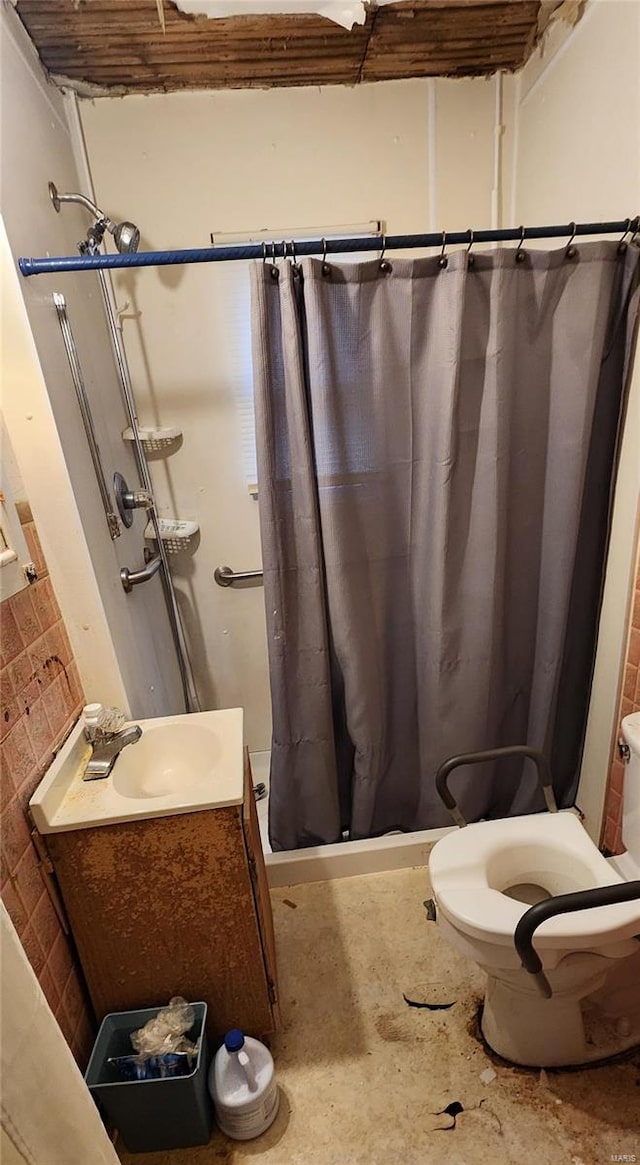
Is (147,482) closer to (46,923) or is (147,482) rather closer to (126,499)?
(126,499)

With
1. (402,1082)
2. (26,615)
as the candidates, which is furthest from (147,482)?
(402,1082)

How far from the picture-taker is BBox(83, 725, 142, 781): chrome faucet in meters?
1.09

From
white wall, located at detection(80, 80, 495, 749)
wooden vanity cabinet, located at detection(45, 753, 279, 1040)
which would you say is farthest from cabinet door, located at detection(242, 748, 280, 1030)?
white wall, located at detection(80, 80, 495, 749)

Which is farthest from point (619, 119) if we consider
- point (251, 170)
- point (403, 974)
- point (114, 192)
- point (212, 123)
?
point (403, 974)

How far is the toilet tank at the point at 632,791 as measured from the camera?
1.14m

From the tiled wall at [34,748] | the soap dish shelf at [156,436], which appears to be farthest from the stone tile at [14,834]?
the soap dish shelf at [156,436]

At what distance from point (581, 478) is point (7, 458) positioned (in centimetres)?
141

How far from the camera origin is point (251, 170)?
1.65m

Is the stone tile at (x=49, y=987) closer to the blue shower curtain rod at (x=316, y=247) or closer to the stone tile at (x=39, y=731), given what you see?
the stone tile at (x=39, y=731)

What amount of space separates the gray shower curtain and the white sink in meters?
0.31

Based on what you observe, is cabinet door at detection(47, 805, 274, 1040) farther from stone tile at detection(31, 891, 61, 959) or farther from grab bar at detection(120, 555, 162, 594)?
grab bar at detection(120, 555, 162, 594)

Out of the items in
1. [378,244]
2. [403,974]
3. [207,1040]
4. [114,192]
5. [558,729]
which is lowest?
[403,974]

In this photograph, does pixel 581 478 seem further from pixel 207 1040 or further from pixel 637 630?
pixel 207 1040

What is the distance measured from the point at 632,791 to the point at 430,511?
85 cm
